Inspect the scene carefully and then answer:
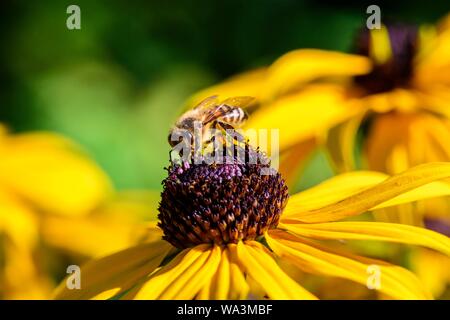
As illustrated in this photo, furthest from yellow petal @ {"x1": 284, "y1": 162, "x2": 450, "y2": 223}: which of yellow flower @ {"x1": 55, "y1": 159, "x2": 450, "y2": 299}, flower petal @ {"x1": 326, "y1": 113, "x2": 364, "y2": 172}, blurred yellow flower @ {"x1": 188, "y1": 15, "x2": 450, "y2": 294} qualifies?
blurred yellow flower @ {"x1": 188, "y1": 15, "x2": 450, "y2": 294}

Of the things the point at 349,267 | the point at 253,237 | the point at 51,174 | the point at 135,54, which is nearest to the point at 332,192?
the point at 253,237

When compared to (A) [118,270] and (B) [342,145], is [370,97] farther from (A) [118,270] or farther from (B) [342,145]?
(A) [118,270]

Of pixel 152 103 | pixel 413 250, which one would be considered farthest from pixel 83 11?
pixel 413 250

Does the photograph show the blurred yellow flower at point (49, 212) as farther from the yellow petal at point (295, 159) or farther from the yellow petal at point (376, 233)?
the yellow petal at point (376, 233)
